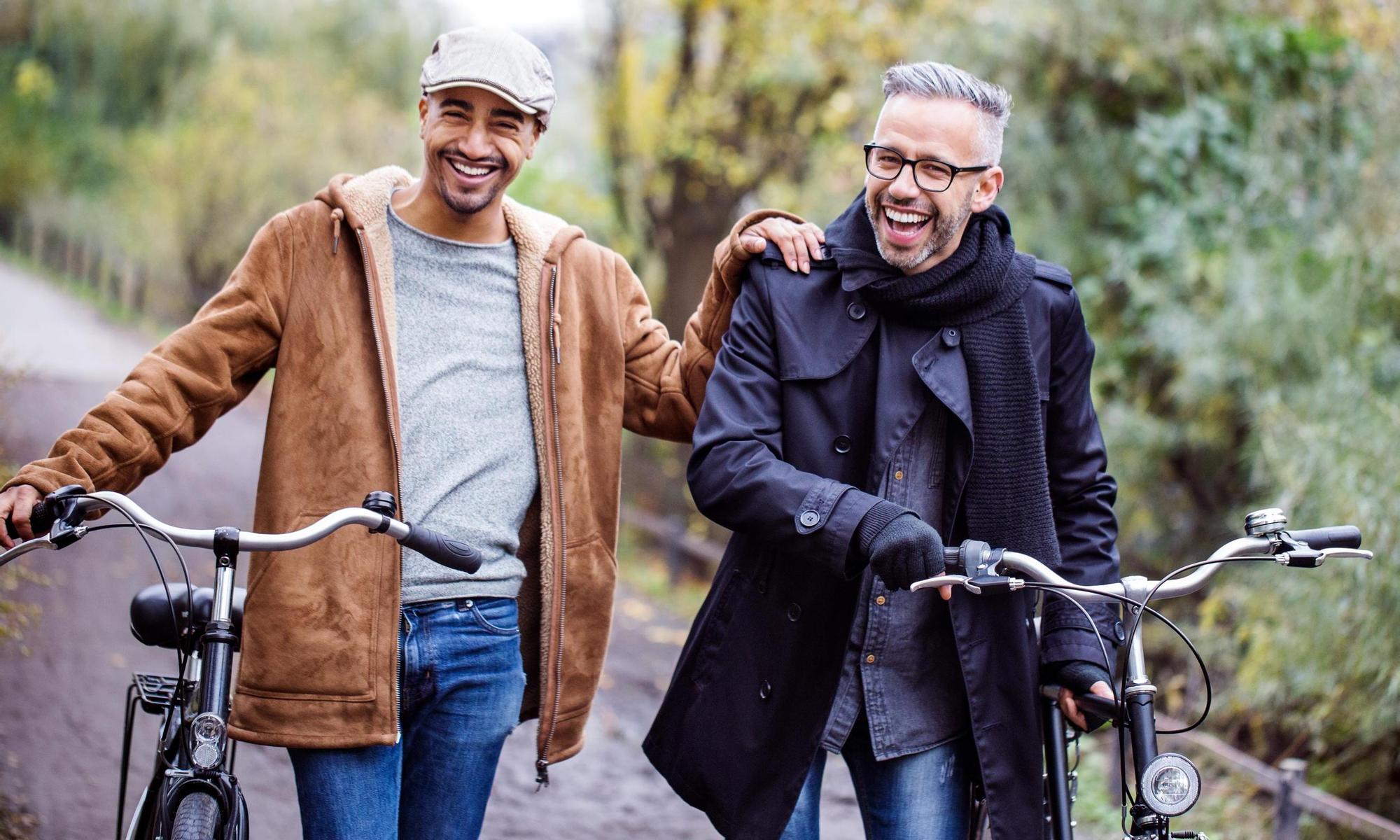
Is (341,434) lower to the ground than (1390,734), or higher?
higher

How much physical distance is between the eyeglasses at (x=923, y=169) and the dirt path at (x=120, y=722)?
3.80 m

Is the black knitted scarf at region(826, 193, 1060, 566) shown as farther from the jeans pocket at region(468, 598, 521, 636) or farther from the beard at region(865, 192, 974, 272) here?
the jeans pocket at region(468, 598, 521, 636)

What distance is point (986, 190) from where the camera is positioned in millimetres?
3047

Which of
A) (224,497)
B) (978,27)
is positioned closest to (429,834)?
(978,27)

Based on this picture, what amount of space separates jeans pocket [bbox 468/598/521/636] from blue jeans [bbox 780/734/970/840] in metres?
0.75

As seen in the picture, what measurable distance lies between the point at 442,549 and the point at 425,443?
47 centimetres

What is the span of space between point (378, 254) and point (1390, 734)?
4.65 m

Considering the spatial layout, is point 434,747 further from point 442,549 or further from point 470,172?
point 470,172

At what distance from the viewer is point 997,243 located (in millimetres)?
3049

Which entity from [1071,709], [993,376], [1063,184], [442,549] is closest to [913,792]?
[1071,709]

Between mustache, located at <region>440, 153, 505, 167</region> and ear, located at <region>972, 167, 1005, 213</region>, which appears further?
mustache, located at <region>440, 153, 505, 167</region>

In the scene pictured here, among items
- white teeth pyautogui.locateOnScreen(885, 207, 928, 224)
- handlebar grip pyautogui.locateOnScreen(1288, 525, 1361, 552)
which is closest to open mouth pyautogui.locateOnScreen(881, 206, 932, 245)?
white teeth pyautogui.locateOnScreen(885, 207, 928, 224)

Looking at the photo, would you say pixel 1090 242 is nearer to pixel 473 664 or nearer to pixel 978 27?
pixel 978 27

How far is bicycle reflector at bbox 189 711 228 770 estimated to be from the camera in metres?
2.63
